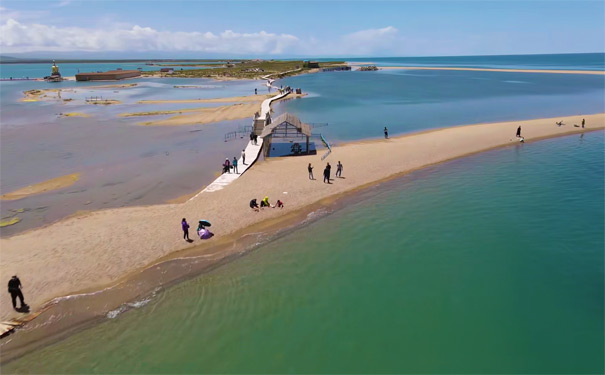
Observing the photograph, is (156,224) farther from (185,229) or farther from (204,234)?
(204,234)

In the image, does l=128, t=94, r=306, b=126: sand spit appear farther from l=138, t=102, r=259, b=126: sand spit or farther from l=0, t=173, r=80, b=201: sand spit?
l=0, t=173, r=80, b=201: sand spit

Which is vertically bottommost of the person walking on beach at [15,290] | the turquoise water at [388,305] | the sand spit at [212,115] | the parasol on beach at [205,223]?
the turquoise water at [388,305]

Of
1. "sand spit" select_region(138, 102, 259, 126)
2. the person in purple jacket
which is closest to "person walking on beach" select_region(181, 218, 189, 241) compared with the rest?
the person in purple jacket

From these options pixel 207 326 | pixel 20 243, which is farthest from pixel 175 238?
pixel 20 243

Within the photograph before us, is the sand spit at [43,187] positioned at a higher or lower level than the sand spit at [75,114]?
lower

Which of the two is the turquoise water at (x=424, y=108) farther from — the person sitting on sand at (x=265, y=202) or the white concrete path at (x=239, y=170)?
the person sitting on sand at (x=265, y=202)

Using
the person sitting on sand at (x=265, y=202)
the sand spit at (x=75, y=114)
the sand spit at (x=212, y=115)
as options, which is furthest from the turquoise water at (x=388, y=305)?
the sand spit at (x=75, y=114)
